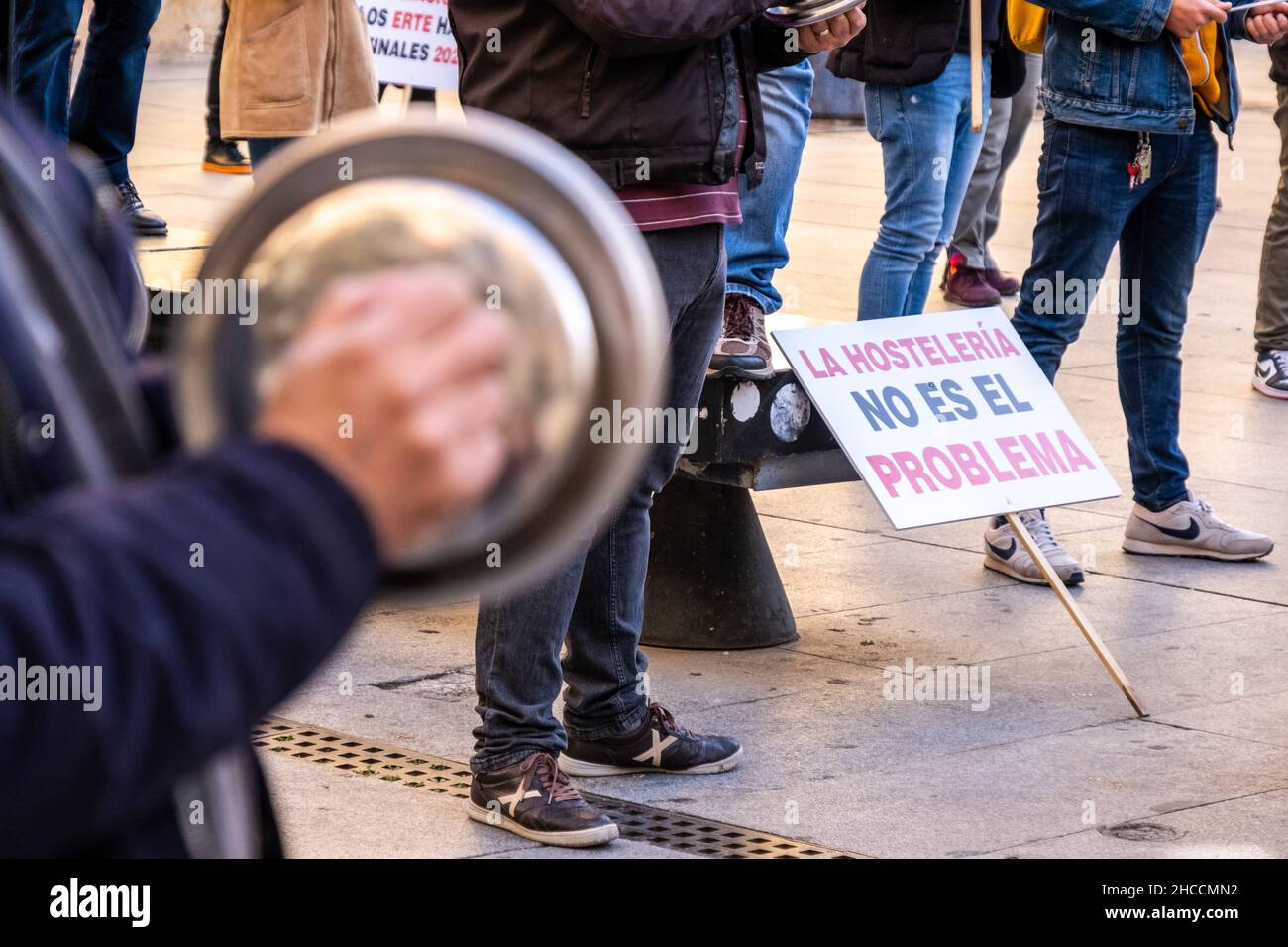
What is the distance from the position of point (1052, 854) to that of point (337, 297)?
297 cm

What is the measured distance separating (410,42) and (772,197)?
169 inches

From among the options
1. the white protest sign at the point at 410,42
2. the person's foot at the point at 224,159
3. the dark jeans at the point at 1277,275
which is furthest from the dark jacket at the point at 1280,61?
the person's foot at the point at 224,159

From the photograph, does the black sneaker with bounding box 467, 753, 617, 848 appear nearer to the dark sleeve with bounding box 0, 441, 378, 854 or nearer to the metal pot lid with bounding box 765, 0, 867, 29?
the metal pot lid with bounding box 765, 0, 867, 29

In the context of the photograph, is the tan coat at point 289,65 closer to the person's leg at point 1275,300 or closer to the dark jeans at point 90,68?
the dark jeans at point 90,68

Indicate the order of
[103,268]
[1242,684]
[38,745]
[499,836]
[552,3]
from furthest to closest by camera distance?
[1242,684]
[499,836]
[552,3]
[103,268]
[38,745]

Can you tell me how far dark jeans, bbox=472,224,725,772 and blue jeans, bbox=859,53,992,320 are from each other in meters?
2.32

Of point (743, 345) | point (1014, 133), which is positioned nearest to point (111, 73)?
point (743, 345)

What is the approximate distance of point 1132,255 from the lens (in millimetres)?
5734

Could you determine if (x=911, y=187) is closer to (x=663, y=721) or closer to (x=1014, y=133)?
(x=663, y=721)

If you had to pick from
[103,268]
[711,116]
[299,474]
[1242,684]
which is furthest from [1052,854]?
[299,474]

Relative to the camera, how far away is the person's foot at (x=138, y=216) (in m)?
6.72

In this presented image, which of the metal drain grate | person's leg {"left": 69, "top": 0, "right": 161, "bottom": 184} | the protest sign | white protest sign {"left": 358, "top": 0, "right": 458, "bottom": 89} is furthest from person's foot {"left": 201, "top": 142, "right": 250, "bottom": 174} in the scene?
Result: the metal drain grate
